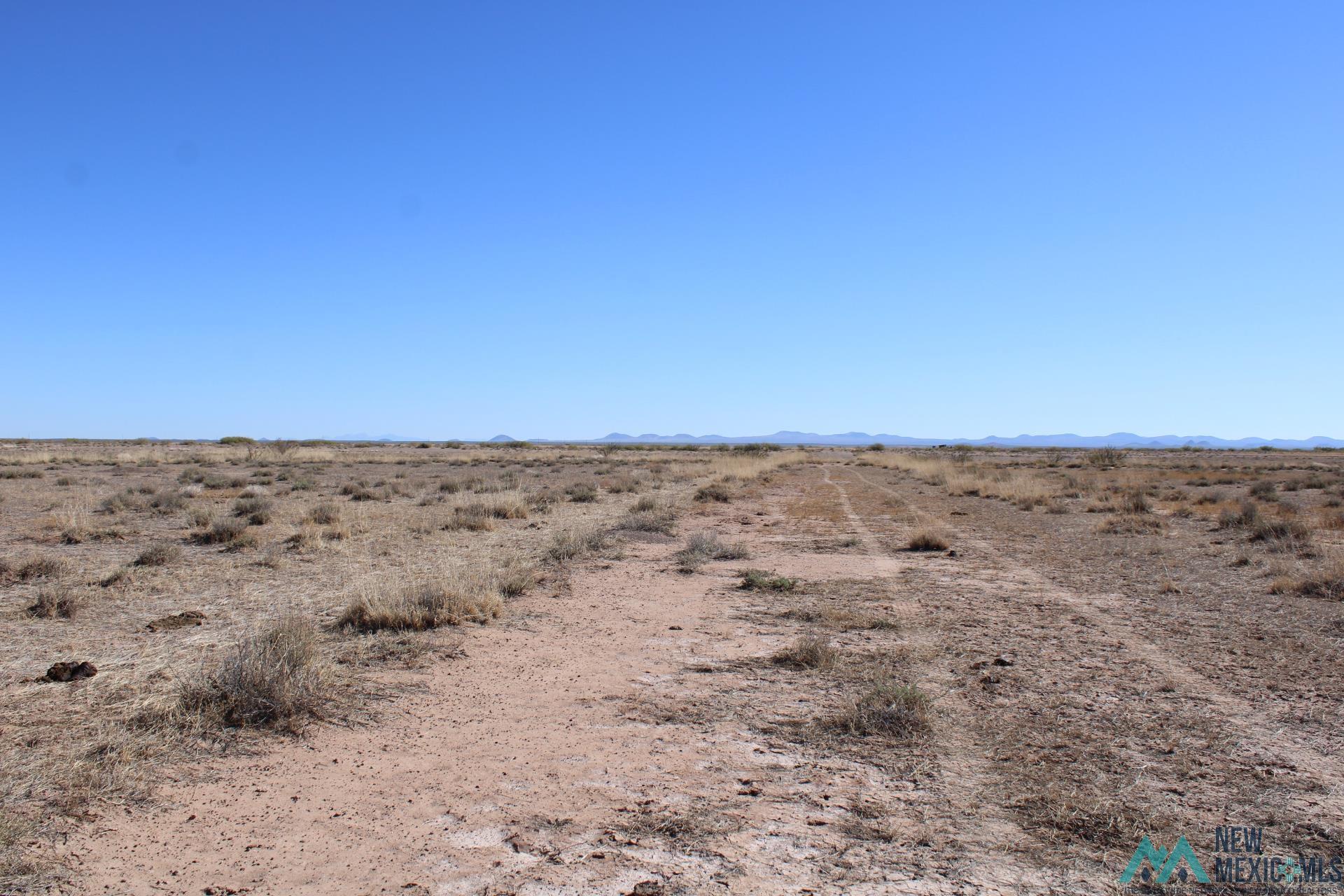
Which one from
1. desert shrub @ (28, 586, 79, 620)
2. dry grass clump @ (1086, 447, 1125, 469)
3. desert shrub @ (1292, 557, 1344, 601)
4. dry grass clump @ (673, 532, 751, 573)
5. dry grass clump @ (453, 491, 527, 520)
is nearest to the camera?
desert shrub @ (28, 586, 79, 620)

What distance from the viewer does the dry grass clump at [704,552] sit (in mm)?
13750

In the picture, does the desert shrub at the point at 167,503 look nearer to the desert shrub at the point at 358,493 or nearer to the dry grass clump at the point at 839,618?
the desert shrub at the point at 358,493

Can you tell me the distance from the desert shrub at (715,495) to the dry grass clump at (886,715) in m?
20.8

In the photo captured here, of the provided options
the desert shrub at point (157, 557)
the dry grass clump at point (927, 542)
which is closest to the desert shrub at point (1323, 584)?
the dry grass clump at point (927, 542)

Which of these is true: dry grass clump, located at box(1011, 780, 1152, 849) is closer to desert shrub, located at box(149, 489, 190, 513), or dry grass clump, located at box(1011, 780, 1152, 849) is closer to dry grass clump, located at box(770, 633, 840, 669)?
dry grass clump, located at box(770, 633, 840, 669)

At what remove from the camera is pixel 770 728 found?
19.1 ft

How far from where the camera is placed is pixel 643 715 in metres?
6.11

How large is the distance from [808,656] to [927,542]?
9546 millimetres

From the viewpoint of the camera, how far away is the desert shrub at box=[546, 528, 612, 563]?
45.4ft

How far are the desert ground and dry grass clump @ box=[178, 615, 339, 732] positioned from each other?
3 centimetres

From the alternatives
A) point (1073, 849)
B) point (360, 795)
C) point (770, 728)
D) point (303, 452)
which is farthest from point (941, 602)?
point (303, 452)

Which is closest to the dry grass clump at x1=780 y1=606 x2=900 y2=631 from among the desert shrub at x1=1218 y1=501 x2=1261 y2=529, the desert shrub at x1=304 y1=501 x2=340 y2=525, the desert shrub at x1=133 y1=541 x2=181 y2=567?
the desert shrub at x1=133 y1=541 x2=181 y2=567

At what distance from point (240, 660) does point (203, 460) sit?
52.9 meters

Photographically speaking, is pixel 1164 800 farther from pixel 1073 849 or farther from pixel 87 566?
pixel 87 566
